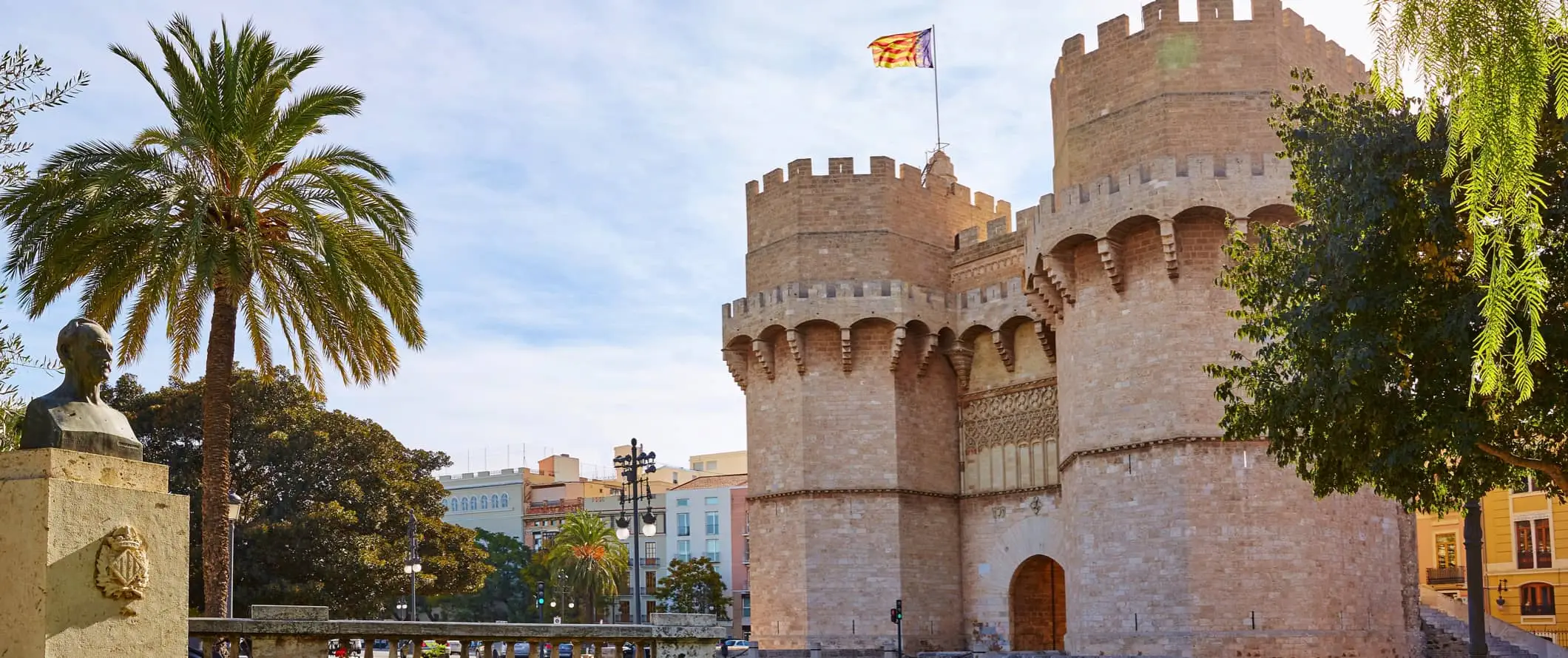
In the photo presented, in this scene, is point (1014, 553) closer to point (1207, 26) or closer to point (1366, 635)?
point (1366, 635)

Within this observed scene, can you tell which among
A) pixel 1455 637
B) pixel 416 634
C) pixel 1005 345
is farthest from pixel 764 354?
pixel 416 634

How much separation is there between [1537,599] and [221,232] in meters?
A: 32.6

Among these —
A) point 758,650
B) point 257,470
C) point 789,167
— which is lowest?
point 758,650

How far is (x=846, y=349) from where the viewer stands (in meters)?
30.4

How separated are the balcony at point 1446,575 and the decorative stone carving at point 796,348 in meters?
19.9

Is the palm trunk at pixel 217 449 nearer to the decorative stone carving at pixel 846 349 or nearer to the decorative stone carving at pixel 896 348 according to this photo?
the decorative stone carving at pixel 846 349

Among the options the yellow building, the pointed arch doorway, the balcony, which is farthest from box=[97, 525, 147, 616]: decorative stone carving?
the balcony

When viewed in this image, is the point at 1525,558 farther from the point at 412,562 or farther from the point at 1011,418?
the point at 412,562

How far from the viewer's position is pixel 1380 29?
19.8 ft

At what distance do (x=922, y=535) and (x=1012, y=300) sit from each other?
213 inches

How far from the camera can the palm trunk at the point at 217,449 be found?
15.2m

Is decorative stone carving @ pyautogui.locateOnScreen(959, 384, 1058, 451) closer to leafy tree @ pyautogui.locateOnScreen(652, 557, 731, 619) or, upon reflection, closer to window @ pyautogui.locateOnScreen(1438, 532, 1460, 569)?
window @ pyautogui.locateOnScreen(1438, 532, 1460, 569)

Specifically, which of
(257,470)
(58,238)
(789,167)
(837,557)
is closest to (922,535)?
(837,557)

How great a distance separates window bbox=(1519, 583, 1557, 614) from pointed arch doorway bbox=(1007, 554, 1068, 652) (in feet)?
42.2
